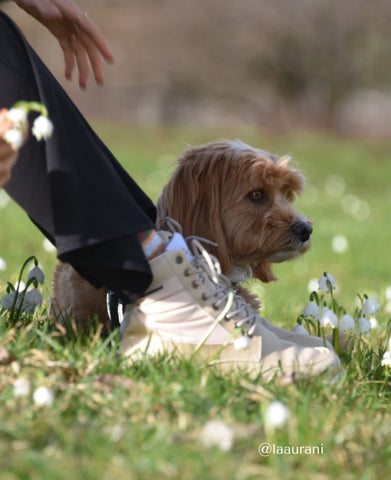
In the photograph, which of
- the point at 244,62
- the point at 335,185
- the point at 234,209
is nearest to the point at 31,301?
the point at 234,209

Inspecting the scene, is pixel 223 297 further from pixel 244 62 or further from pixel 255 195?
pixel 244 62

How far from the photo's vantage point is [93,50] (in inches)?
138

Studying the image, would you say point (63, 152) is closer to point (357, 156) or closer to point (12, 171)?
point (12, 171)

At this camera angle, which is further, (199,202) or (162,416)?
(199,202)

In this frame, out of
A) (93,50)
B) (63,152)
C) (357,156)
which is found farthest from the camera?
(357,156)

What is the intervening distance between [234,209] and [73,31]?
118cm

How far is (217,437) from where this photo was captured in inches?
82.0

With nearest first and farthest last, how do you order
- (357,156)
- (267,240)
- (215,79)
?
(267,240) → (357,156) → (215,79)

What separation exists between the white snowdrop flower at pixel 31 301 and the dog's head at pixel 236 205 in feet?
2.29

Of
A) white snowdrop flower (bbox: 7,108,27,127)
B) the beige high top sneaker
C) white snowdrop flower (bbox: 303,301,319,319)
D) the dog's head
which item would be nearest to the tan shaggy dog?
the dog's head

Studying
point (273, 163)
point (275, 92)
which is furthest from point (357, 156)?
point (273, 163)

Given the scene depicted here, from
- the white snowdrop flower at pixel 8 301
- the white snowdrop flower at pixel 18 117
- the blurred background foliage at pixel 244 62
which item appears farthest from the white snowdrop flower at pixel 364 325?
the blurred background foliage at pixel 244 62

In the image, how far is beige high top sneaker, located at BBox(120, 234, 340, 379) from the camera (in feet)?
9.75

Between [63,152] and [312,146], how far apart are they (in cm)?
2046
